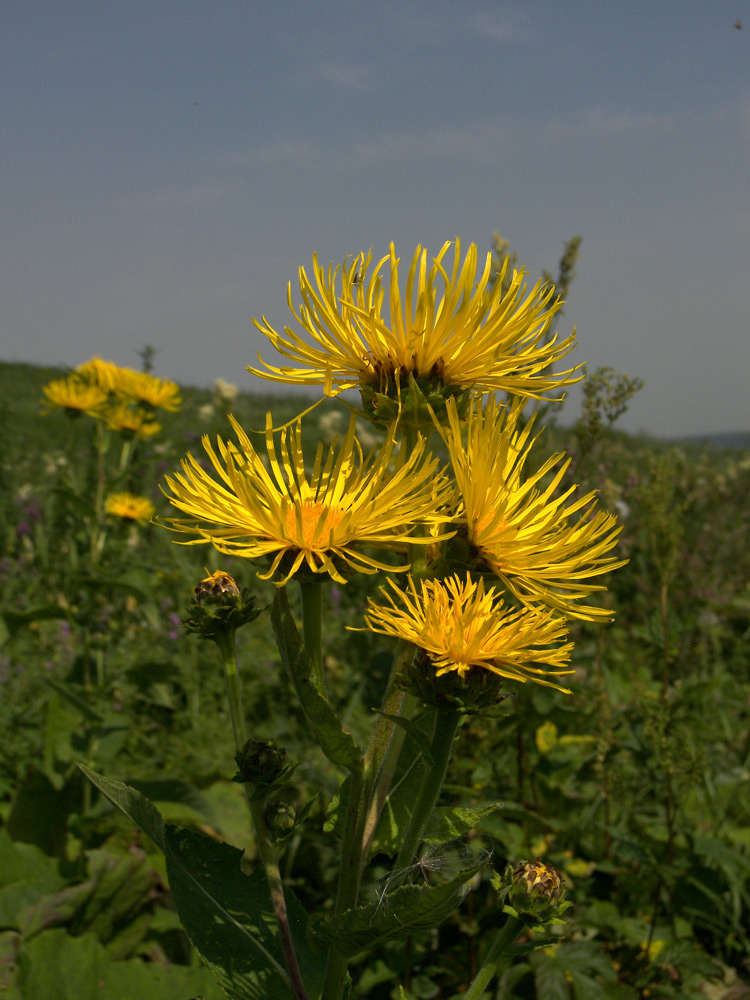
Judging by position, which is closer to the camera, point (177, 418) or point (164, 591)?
point (164, 591)

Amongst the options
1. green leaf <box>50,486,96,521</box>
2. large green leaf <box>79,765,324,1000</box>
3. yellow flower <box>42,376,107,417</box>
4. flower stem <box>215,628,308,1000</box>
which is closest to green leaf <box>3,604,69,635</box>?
green leaf <box>50,486,96,521</box>

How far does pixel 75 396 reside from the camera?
3475mm

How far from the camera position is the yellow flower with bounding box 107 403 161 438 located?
3.62 meters

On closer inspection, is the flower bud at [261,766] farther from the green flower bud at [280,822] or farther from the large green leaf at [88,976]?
the large green leaf at [88,976]

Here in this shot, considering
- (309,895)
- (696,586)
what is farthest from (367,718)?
(696,586)

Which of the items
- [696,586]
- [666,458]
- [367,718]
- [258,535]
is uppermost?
[666,458]

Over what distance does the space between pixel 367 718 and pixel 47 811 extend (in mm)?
1406

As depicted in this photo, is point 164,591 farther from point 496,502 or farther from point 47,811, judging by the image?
point 496,502

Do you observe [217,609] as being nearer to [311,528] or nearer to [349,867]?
[311,528]

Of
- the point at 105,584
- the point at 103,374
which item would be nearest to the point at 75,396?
the point at 103,374

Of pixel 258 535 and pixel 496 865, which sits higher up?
pixel 258 535

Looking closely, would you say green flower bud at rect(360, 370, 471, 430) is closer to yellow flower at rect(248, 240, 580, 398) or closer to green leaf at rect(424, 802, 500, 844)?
yellow flower at rect(248, 240, 580, 398)

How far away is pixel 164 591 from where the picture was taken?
5383 mm

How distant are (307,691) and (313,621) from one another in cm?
14
